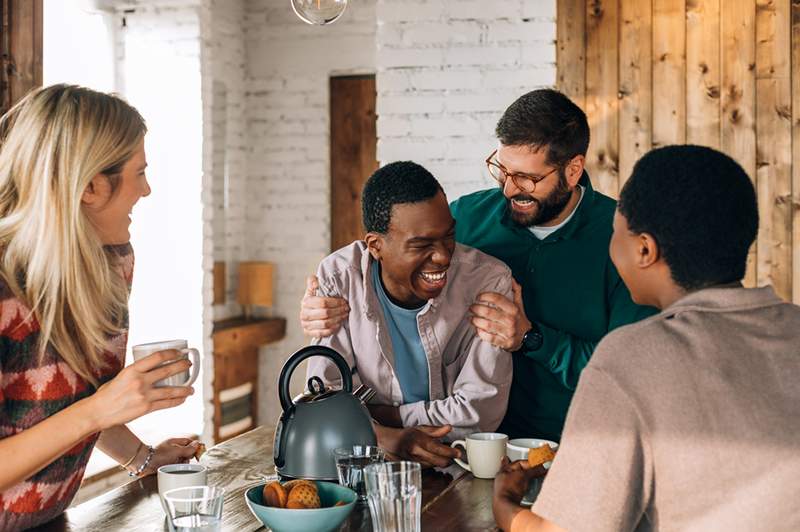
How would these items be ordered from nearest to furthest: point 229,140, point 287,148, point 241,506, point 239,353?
point 241,506, point 239,353, point 229,140, point 287,148

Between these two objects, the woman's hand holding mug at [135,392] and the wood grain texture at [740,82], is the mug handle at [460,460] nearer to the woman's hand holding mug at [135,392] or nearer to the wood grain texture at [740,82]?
the woman's hand holding mug at [135,392]

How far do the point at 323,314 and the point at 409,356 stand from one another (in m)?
0.21

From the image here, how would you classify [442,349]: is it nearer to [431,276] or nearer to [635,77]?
[431,276]

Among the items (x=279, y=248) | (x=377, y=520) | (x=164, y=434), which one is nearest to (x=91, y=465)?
(x=164, y=434)

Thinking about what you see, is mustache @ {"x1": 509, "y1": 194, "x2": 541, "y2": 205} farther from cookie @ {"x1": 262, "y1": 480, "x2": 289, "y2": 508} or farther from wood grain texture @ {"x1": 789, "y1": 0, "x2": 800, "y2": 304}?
wood grain texture @ {"x1": 789, "y1": 0, "x2": 800, "y2": 304}

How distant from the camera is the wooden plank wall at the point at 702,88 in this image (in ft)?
10.3

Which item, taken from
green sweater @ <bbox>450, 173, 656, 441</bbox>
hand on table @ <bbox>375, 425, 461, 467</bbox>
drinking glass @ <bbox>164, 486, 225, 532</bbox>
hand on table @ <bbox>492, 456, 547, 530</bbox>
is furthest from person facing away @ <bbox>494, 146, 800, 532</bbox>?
green sweater @ <bbox>450, 173, 656, 441</bbox>

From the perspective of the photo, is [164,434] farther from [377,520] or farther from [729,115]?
[377,520]

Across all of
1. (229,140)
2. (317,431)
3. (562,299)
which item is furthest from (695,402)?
(229,140)

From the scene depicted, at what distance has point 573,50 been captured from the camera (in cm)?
324

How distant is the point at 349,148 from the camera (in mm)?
5211

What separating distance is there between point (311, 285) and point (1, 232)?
741 mm

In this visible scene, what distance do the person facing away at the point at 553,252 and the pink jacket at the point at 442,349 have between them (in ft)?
0.50

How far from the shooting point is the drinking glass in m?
1.29
